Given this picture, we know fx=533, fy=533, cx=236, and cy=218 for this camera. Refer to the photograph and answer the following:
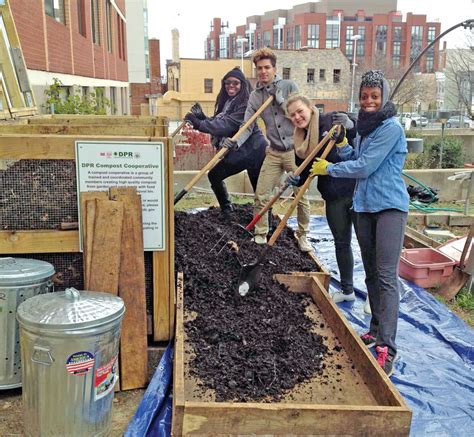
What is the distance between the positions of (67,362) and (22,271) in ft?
2.29

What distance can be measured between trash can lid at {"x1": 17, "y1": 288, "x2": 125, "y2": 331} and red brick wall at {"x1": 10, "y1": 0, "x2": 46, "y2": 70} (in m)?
7.29

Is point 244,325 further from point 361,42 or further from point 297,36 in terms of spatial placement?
point 361,42

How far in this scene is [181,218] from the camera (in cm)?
668

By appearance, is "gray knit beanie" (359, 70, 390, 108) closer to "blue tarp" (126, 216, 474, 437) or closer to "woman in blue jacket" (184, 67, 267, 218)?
"blue tarp" (126, 216, 474, 437)

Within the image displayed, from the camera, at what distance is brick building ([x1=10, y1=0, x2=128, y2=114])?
380 inches

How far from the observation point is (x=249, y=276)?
177 inches

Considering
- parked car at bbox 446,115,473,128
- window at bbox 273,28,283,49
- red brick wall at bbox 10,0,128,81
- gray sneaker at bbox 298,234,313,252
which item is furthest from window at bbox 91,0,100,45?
window at bbox 273,28,283,49

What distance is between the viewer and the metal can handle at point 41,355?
2.63 meters

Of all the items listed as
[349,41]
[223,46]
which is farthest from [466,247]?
Result: [223,46]

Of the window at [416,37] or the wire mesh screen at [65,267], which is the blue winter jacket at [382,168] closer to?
the wire mesh screen at [65,267]

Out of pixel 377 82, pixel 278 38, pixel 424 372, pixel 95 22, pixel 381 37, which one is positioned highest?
pixel 278 38

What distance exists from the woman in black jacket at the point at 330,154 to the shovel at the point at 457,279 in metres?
1.28

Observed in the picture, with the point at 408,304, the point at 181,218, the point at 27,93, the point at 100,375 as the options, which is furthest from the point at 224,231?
the point at 100,375

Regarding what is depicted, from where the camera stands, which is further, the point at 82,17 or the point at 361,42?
the point at 361,42
